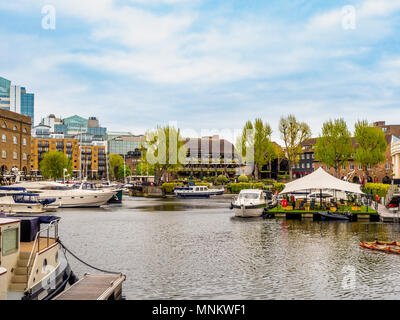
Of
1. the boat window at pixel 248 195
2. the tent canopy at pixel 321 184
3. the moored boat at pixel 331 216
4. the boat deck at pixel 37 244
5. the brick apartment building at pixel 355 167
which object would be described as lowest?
the moored boat at pixel 331 216

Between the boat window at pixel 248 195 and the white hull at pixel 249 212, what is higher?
the boat window at pixel 248 195

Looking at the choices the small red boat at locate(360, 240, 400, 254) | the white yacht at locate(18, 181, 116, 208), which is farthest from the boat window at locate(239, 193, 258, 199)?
the white yacht at locate(18, 181, 116, 208)

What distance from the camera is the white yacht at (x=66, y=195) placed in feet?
214

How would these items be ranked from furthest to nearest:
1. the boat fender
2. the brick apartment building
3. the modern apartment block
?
1. the brick apartment building
2. the modern apartment block
3. the boat fender

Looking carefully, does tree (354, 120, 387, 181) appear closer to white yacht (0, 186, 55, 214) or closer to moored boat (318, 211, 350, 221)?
moored boat (318, 211, 350, 221)

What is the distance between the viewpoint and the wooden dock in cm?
1535

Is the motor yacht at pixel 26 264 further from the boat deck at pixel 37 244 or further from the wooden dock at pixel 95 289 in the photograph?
the wooden dock at pixel 95 289

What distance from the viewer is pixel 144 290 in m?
19.0

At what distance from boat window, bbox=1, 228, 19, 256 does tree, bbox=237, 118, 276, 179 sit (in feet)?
320

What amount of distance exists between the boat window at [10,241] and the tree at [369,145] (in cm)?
8056

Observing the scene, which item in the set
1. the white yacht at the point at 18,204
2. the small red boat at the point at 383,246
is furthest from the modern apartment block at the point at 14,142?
the small red boat at the point at 383,246

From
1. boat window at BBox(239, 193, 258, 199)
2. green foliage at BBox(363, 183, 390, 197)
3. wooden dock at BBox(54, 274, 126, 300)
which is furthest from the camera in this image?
green foliage at BBox(363, 183, 390, 197)

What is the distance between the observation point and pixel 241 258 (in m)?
25.8
